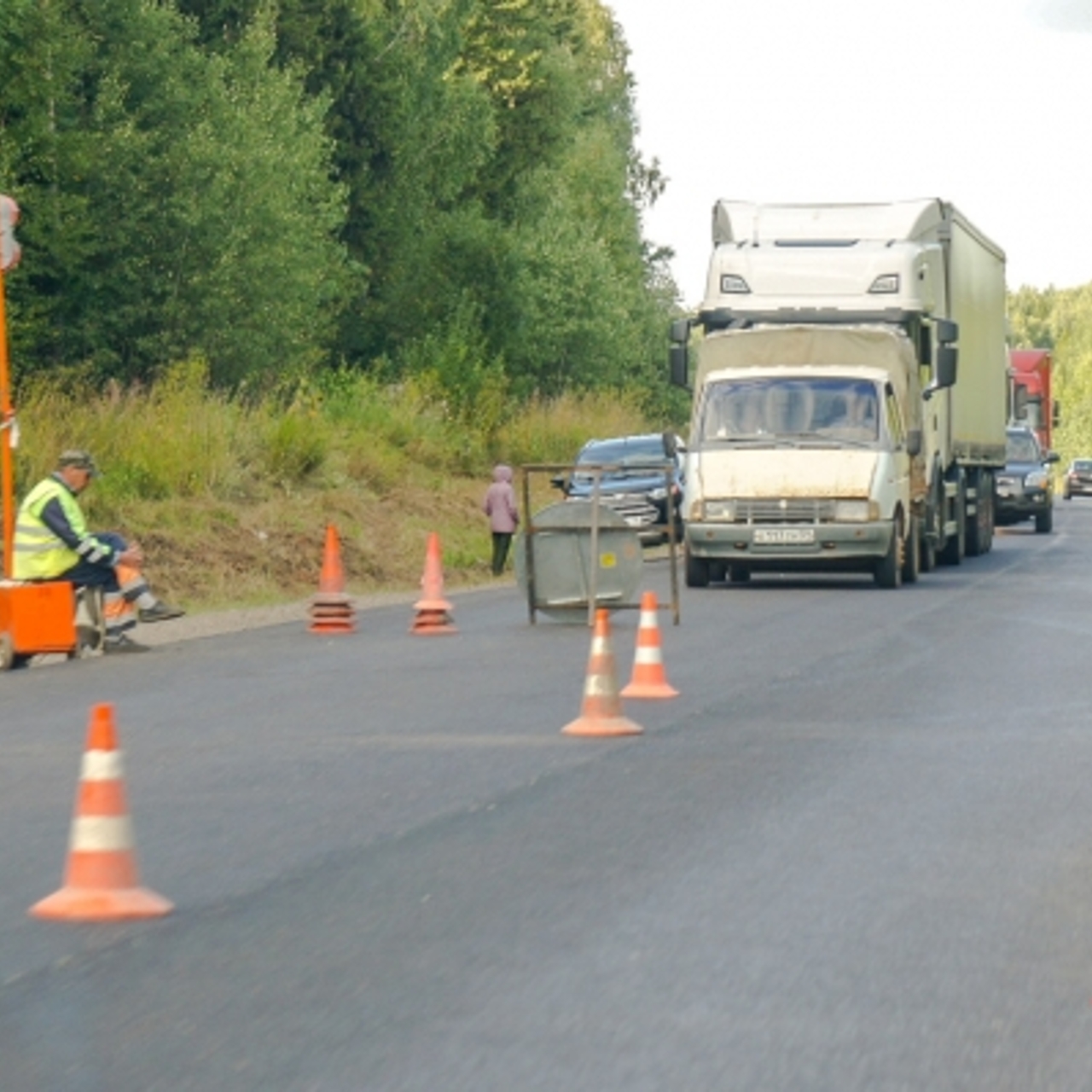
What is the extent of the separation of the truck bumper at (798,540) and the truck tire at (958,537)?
6.97 meters

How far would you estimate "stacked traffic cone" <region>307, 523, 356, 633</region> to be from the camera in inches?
899

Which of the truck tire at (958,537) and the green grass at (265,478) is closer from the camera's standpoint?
the green grass at (265,478)

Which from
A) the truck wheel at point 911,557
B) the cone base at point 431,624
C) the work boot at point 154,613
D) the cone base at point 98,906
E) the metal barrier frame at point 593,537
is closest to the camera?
the cone base at point 98,906

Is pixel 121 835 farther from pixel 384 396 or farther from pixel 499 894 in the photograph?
pixel 384 396

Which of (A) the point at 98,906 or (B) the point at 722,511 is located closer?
(A) the point at 98,906

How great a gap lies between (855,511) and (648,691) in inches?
477

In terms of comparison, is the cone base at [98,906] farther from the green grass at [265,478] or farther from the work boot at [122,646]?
the green grass at [265,478]

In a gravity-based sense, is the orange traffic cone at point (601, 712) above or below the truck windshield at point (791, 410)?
below

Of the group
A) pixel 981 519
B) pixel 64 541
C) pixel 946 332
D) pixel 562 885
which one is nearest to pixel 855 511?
pixel 946 332

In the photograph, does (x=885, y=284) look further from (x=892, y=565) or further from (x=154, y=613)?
(x=154, y=613)

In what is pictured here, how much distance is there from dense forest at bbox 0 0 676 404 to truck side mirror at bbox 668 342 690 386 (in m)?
11.2

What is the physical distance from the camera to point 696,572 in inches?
1151

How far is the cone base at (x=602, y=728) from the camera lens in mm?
13906

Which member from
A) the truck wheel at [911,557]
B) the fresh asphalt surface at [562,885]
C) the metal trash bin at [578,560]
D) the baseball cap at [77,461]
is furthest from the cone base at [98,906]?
the truck wheel at [911,557]
